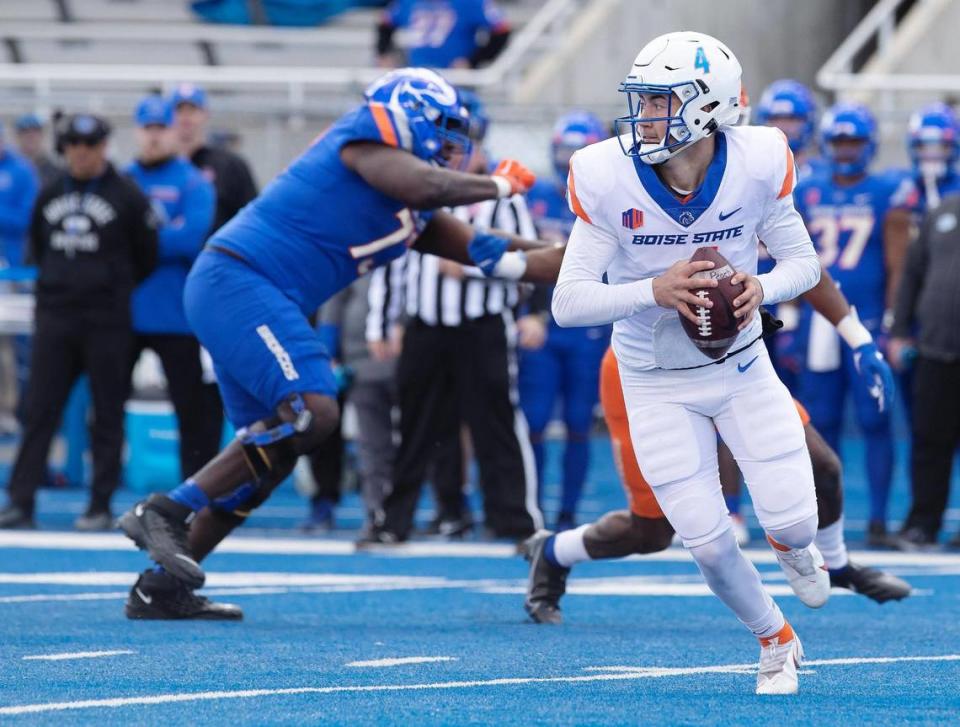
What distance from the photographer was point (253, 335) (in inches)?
237

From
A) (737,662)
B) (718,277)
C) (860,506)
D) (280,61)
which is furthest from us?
(280,61)

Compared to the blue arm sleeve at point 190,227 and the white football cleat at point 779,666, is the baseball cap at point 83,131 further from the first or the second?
the white football cleat at point 779,666

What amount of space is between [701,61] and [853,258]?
4472mm

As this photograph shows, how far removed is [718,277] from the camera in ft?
15.4

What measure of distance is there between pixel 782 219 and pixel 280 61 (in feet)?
44.4

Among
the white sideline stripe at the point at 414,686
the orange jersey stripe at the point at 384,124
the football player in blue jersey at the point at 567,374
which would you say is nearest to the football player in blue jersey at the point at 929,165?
the football player in blue jersey at the point at 567,374

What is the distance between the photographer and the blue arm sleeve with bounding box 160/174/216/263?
9.51 m

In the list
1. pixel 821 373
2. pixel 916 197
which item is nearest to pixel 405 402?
pixel 821 373

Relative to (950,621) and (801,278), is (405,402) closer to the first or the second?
(950,621)

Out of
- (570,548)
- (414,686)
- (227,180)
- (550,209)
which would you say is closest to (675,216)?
(414,686)

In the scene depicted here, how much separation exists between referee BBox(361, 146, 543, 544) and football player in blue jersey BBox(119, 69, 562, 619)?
2.42 metres

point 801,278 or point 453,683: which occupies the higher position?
point 801,278

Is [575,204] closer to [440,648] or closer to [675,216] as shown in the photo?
[675,216]

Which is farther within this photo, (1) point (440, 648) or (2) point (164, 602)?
(2) point (164, 602)
